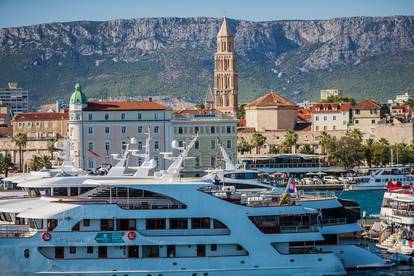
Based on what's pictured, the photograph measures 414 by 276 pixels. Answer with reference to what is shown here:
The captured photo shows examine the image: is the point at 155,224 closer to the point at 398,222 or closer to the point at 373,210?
the point at 398,222

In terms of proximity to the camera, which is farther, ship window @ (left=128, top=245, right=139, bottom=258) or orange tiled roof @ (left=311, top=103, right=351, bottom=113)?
orange tiled roof @ (left=311, top=103, right=351, bottom=113)

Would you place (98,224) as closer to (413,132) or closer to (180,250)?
(180,250)

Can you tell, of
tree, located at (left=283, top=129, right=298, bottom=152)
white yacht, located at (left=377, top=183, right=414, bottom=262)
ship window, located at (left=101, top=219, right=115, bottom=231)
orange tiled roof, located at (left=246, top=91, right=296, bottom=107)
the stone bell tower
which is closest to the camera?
ship window, located at (left=101, top=219, right=115, bottom=231)

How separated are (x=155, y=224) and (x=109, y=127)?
2086 inches

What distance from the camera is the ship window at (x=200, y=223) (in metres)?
47.4

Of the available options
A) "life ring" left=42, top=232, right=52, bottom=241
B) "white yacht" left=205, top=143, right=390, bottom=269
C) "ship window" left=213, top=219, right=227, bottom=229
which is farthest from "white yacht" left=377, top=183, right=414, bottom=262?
"life ring" left=42, top=232, right=52, bottom=241

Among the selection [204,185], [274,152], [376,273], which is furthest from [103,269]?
[274,152]

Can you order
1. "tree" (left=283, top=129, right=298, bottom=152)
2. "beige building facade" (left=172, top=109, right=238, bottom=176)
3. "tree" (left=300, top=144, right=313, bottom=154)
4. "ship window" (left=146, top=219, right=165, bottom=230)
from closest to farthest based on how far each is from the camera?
"ship window" (left=146, top=219, right=165, bottom=230)
"beige building facade" (left=172, top=109, right=238, bottom=176)
"tree" (left=300, top=144, right=313, bottom=154)
"tree" (left=283, top=129, right=298, bottom=152)

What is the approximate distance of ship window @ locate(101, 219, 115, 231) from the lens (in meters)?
47.2

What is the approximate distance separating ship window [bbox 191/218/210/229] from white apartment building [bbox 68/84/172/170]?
51205 millimetres

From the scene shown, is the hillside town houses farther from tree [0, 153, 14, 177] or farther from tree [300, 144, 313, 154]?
tree [0, 153, 14, 177]

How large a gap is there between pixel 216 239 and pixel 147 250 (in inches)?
101

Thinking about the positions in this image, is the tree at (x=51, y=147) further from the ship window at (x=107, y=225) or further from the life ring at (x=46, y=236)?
the life ring at (x=46, y=236)

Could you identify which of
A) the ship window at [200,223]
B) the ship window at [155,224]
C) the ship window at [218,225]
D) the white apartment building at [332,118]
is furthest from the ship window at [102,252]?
the white apartment building at [332,118]
